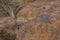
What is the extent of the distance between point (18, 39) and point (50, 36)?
0.63 m

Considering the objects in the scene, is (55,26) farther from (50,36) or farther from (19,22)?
(19,22)

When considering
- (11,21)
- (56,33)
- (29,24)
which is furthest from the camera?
(11,21)

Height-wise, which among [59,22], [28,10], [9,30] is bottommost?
[9,30]

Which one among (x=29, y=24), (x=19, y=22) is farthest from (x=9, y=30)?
(x=29, y=24)

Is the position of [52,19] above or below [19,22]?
above

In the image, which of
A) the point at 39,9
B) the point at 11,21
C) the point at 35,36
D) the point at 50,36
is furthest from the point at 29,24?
the point at 11,21

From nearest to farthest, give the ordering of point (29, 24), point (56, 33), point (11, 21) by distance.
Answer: point (56, 33), point (29, 24), point (11, 21)

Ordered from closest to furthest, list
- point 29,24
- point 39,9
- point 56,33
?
point 56,33, point 29,24, point 39,9

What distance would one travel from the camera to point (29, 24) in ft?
9.94

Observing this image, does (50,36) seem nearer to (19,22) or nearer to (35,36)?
A: (35,36)

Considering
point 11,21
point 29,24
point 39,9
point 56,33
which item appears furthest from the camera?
point 11,21

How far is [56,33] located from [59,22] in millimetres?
162

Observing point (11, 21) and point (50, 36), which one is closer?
point (50, 36)

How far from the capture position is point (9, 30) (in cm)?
369
